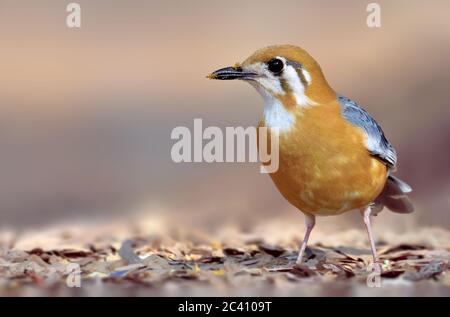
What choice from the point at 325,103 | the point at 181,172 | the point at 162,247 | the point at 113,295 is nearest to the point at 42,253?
the point at 162,247

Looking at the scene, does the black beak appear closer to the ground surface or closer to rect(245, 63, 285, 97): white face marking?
rect(245, 63, 285, 97): white face marking

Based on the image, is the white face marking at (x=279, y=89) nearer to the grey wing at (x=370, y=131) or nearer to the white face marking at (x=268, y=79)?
the white face marking at (x=268, y=79)

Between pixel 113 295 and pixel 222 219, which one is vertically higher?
pixel 222 219

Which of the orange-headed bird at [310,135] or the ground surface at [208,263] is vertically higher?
the orange-headed bird at [310,135]

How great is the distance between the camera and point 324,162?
5156 mm

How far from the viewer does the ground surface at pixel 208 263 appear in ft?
15.3

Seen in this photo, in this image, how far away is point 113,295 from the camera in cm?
445

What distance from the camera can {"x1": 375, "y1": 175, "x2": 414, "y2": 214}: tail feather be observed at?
610 cm

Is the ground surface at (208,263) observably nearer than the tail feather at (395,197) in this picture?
Yes

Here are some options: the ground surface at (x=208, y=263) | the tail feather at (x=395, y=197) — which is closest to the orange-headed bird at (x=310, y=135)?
the ground surface at (x=208, y=263)

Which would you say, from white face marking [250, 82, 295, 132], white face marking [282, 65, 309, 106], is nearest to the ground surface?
white face marking [250, 82, 295, 132]

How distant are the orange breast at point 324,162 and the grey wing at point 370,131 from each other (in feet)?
0.24

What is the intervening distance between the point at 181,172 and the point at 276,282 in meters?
4.84

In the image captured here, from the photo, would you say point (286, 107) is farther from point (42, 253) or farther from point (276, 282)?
point (42, 253)
